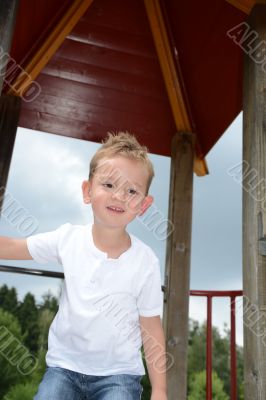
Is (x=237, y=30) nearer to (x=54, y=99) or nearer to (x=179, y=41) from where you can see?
(x=179, y=41)

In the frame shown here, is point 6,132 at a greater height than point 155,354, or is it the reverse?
point 6,132

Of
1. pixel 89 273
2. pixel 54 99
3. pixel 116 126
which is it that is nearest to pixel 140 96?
pixel 116 126

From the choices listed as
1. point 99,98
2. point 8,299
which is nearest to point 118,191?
point 99,98

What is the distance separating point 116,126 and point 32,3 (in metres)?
1.48

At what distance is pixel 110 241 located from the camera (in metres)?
2.00

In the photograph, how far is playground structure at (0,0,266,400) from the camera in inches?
138

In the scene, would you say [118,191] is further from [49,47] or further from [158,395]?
[49,47]

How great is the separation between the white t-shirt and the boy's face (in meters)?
0.18

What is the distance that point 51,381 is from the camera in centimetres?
169

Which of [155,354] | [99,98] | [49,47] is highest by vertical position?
[49,47]

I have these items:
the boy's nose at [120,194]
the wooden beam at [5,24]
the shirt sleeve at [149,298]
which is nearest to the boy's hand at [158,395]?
the shirt sleeve at [149,298]

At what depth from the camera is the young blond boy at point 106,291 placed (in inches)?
69.0

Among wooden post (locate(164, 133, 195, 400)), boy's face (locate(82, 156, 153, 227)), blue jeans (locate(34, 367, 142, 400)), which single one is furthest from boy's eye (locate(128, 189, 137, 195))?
wooden post (locate(164, 133, 195, 400))

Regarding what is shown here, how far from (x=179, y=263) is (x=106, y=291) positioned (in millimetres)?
2070
